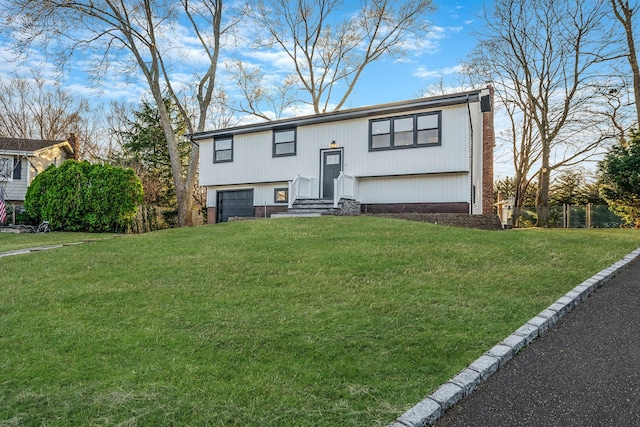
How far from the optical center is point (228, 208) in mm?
18594

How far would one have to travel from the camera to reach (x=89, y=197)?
50.9 ft

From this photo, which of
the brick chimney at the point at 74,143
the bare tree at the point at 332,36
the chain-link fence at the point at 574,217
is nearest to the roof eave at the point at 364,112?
the chain-link fence at the point at 574,217

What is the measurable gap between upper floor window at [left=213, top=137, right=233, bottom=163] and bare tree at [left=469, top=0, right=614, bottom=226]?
15.2 metres

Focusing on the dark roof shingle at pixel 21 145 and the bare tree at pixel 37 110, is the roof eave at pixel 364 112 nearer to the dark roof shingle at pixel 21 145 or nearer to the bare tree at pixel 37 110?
the dark roof shingle at pixel 21 145

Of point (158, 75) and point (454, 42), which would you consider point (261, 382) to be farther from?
point (454, 42)

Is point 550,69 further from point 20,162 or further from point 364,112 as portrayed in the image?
point 20,162

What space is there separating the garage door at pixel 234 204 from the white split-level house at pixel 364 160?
5 centimetres

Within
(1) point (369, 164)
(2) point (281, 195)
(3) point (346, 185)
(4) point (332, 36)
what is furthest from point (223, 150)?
(4) point (332, 36)

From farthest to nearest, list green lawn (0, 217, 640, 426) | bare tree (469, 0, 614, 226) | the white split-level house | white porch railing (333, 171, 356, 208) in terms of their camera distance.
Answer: bare tree (469, 0, 614, 226) → white porch railing (333, 171, 356, 208) → the white split-level house → green lawn (0, 217, 640, 426)

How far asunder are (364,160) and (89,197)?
10.5 meters

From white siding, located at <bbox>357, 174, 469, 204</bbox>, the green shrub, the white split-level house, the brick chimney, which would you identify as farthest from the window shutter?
white siding, located at <bbox>357, 174, 469, 204</bbox>

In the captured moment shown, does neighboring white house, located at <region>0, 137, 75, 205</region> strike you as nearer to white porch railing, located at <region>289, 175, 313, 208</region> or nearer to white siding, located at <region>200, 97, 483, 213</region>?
white siding, located at <region>200, 97, 483, 213</region>

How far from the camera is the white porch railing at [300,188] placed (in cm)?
1524

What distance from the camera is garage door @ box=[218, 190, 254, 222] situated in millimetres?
17969
